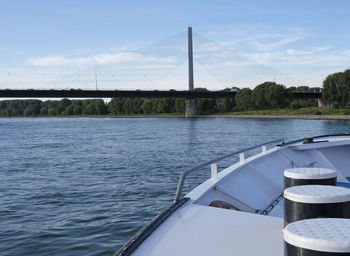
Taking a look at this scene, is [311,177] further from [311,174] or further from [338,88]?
[338,88]

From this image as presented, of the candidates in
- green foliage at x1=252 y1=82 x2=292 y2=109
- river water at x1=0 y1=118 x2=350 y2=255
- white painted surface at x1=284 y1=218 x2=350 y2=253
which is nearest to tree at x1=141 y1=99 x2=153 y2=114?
green foliage at x1=252 y1=82 x2=292 y2=109

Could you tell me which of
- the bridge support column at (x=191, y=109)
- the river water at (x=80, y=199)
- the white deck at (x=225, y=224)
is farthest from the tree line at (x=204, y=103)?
the white deck at (x=225, y=224)

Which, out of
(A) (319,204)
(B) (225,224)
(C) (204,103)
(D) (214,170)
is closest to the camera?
(A) (319,204)

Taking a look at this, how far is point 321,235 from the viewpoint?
1852 millimetres

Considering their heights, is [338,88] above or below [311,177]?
above

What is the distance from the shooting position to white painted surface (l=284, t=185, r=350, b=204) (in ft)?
8.11

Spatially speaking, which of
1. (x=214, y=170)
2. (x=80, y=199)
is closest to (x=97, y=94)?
(x=80, y=199)

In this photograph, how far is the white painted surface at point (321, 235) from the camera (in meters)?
1.77

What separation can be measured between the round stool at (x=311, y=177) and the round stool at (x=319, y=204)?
0.67 meters

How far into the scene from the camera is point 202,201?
4551mm

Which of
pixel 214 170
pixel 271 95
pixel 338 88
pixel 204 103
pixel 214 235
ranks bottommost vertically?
pixel 214 235

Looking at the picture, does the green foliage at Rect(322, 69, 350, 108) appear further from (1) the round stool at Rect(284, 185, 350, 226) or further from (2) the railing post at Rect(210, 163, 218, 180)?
(1) the round stool at Rect(284, 185, 350, 226)

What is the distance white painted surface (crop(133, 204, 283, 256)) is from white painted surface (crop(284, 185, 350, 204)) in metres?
0.58

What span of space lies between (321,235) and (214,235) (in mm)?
1562
